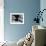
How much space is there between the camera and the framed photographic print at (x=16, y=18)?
17.0 feet

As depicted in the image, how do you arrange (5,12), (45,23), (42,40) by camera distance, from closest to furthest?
(42,40)
(45,23)
(5,12)

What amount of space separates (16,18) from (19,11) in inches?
12.0

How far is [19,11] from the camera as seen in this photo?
16.9ft

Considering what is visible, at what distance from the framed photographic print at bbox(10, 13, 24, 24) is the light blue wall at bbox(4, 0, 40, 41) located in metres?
0.12

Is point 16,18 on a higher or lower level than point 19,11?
lower

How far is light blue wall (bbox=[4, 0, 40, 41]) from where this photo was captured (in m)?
5.13

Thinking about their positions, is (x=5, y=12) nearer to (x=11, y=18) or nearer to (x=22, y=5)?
(x=11, y=18)

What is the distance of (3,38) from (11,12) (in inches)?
41.8

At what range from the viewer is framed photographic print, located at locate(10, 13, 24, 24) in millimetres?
5172

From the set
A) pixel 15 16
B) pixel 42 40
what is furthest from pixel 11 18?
pixel 42 40

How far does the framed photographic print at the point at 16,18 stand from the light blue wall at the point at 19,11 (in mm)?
118

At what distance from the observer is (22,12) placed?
5.16 m

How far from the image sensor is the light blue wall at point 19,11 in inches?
202

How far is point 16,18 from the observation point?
206 inches
